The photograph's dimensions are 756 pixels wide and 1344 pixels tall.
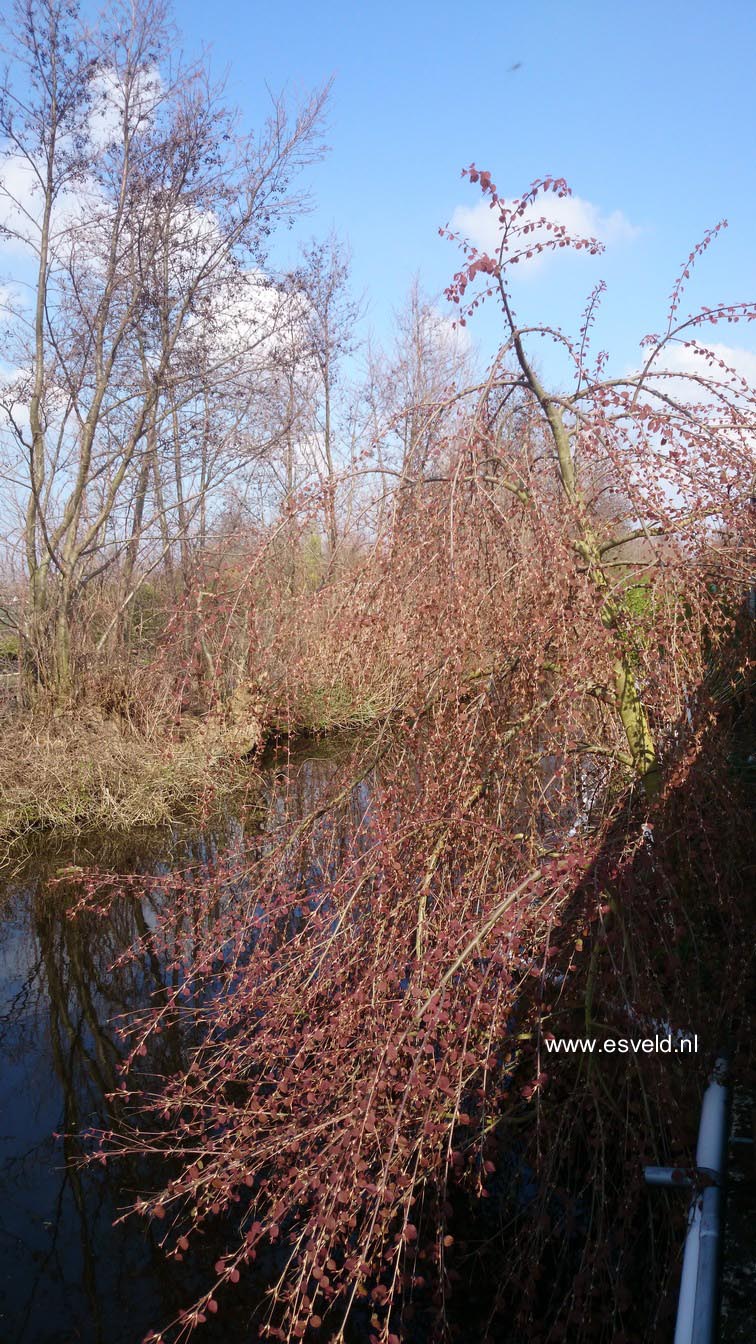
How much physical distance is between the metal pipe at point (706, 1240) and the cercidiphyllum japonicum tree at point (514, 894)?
0.22m

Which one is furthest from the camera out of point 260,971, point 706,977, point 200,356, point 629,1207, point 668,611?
point 200,356

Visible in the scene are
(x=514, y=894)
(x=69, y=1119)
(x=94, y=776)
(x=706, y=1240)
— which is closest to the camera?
(x=706, y=1240)

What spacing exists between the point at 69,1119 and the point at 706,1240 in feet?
12.3

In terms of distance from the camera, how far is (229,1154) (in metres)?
3.09

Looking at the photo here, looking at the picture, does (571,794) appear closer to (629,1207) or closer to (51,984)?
(629,1207)

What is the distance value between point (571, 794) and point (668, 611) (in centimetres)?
96

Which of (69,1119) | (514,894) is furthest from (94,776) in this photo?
(514,894)

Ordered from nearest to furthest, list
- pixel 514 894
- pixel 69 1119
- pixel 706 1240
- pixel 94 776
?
pixel 706 1240, pixel 514 894, pixel 69 1119, pixel 94 776

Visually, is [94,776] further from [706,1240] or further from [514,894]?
[706,1240]

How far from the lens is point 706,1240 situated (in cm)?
196

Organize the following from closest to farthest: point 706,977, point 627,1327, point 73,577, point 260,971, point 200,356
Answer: point 627,1327 → point 706,977 → point 260,971 → point 73,577 → point 200,356

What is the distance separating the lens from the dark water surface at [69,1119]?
354cm

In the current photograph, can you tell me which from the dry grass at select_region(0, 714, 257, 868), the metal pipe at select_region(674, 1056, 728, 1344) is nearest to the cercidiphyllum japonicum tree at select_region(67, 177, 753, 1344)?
the metal pipe at select_region(674, 1056, 728, 1344)

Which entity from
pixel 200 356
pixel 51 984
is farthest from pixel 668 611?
pixel 200 356
